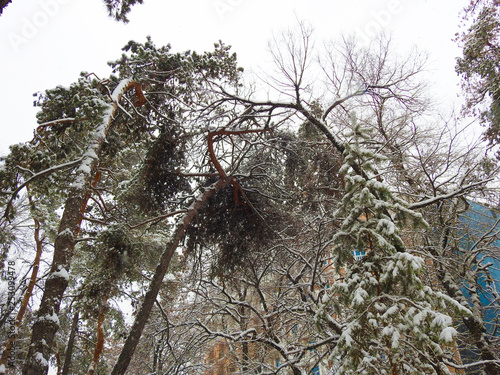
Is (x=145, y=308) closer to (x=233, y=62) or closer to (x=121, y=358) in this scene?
(x=121, y=358)

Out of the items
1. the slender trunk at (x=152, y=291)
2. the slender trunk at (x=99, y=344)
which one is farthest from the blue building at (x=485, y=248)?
Result: the slender trunk at (x=99, y=344)

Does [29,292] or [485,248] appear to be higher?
[29,292]

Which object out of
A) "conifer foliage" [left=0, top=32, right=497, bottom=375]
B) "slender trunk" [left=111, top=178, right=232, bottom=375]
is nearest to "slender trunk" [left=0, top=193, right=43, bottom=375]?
"conifer foliage" [left=0, top=32, right=497, bottom=375]

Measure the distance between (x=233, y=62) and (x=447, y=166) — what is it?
21.3 ft

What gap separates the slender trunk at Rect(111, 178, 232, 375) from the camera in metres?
5.64

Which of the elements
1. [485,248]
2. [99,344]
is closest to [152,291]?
[99,344]

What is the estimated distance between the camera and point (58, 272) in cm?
479

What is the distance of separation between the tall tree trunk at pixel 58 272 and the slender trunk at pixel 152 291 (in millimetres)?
1594

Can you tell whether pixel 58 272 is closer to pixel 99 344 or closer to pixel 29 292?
pixel 99 344

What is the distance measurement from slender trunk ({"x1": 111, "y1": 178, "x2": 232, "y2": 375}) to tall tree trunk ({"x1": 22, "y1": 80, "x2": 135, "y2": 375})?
1.59 m

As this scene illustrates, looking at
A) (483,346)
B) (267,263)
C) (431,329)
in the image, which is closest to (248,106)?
(267,263)

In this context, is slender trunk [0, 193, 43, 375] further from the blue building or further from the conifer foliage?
the blue building

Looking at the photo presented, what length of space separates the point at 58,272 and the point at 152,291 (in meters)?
2.12

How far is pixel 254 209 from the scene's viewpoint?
26.6 feet
